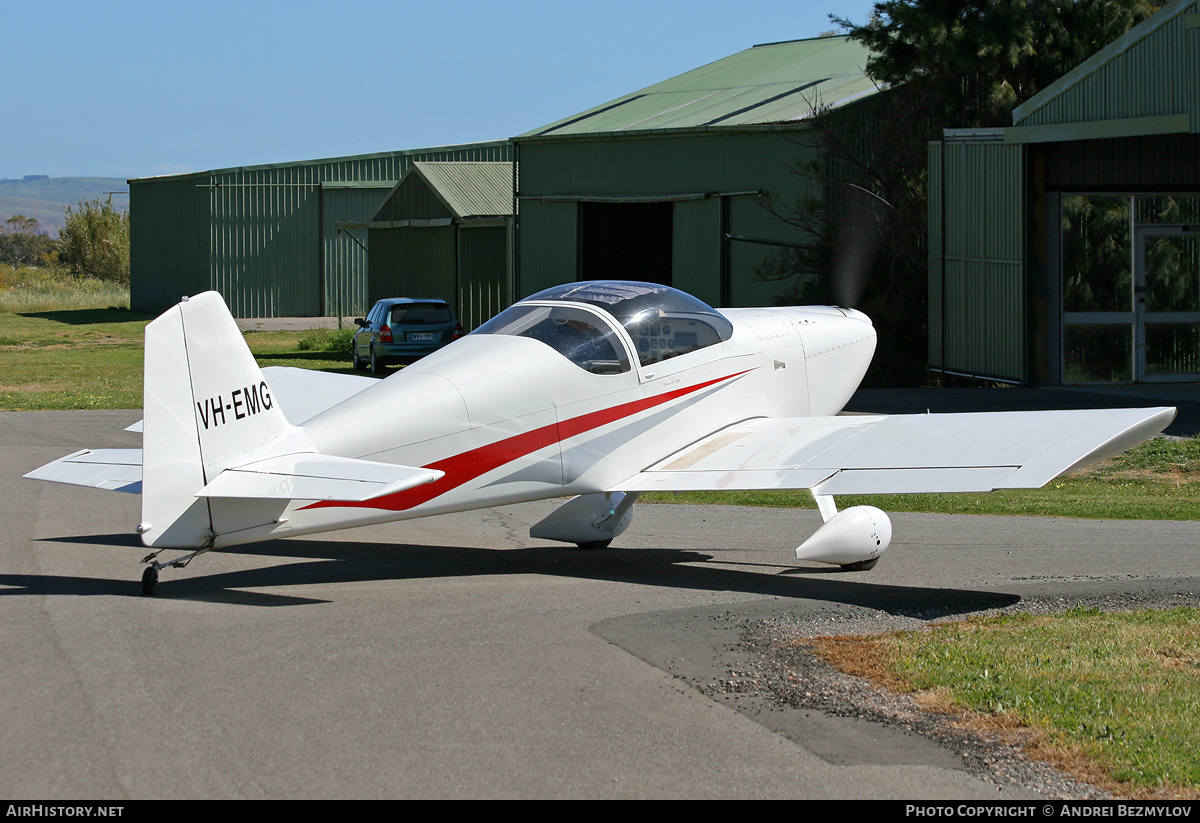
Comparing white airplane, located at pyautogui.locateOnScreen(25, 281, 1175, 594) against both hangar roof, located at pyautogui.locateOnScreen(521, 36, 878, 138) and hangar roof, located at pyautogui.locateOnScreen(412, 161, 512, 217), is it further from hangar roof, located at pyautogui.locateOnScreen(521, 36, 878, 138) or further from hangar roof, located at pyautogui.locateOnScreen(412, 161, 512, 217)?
hangar roof, located at pyautogui.locateOnScreen(412, 161, 512, 217)

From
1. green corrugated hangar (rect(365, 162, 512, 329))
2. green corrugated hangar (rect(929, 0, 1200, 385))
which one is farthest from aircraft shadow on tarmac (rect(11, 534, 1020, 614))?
green corrugated hangar (rect(365, 162, 512, 329))

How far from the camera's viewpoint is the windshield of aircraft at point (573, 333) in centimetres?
830

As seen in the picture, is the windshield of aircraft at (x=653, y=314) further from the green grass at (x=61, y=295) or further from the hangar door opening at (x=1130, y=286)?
Answer: the green grass at (x=61, y=295)

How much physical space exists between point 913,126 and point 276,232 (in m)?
28.3

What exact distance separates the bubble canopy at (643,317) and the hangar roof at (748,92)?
1629 cm

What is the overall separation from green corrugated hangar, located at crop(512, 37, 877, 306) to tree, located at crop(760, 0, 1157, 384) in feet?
2.21

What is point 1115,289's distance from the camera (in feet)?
66.7

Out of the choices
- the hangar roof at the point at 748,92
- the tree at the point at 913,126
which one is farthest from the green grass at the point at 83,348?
the tree at the point at 913,126

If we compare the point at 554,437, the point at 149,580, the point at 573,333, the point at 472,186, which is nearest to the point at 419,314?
the point at 472,186

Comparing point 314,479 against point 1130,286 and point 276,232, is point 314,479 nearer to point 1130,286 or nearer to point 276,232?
point 1130,286

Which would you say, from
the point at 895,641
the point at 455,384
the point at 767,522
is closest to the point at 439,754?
the point at 895,641

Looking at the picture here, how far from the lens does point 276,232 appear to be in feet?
148

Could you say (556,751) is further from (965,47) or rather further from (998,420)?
(965,47)

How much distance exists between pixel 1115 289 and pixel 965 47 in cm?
574
